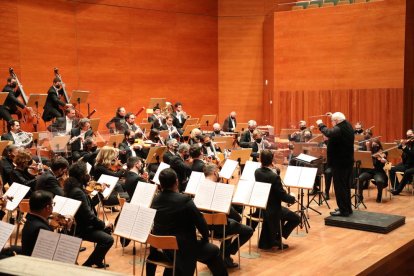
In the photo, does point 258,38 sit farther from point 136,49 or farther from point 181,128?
point 181,128

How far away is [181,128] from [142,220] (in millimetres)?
9410

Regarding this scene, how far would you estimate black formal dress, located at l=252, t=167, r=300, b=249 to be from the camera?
6.76 metres

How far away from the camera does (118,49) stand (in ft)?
54.6

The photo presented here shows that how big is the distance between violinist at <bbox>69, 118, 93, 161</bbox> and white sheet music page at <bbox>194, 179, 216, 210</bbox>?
4.97 m

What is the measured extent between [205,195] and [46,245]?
8.30 feet

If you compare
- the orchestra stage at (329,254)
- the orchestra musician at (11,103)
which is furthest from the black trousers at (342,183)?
the orchestra musician at (11,103)

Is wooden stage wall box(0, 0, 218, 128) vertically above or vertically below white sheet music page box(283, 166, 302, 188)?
above

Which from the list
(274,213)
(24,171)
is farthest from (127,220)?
(24,171)

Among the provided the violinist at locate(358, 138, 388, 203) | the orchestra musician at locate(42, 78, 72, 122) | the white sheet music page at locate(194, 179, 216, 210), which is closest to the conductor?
the violinist at locate(358, 138, 388, 203)

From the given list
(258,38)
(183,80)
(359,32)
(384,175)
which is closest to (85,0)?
(183,80)

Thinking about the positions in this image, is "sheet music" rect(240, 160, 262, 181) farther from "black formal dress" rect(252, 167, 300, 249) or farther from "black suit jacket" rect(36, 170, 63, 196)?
"black suit jacket" rect(36, 170, 63, 196)

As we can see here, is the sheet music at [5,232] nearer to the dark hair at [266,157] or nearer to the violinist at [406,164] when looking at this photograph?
the dark hair at [266,157]

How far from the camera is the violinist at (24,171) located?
7.30 metres

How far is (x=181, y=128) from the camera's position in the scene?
1431 cm
